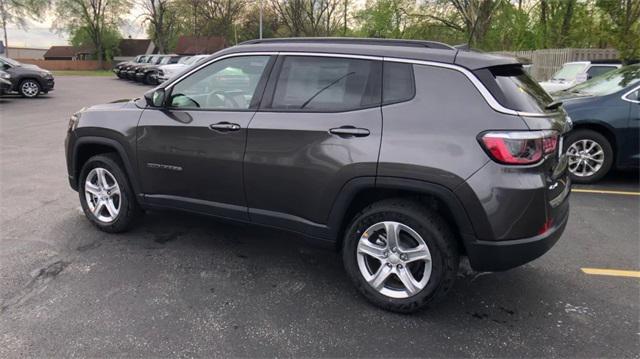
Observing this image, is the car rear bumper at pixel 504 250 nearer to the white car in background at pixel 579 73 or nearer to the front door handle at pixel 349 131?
the front door handle at pixel 349 131

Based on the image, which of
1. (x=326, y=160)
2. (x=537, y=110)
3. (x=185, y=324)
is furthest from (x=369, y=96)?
(x=185, y=324)

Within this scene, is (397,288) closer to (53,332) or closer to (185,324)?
(185,324)

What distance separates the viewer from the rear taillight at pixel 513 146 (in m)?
2.90

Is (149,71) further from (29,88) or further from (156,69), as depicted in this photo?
(29,88)

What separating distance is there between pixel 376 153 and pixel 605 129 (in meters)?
4.89

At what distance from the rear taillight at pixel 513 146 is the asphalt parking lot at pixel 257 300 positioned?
112 centimetres

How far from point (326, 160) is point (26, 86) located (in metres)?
18.8

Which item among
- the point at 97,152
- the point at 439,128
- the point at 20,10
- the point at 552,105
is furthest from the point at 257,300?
the point at 20,10

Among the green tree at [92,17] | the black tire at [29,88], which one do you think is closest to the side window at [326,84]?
Result: the black tire at [29,88]

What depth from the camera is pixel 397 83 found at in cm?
325

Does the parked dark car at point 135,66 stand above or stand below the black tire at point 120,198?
above

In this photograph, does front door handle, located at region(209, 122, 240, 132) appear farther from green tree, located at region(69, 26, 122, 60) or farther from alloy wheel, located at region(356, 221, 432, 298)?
green tree, located at region(69, 26, 122, 60)

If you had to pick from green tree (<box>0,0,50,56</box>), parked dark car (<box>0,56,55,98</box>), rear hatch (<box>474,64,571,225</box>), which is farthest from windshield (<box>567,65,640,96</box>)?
green tree (<box>0,0,50,56</box>)

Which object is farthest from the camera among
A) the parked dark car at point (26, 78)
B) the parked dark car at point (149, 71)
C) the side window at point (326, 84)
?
the parked dark car at point (149, 71)
